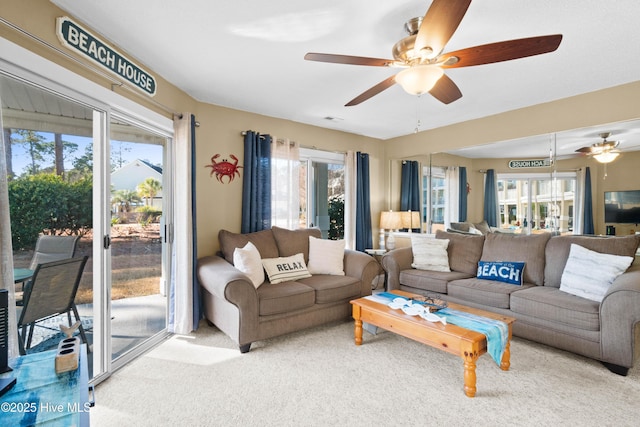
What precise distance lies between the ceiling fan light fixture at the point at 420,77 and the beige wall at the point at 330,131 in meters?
2.12

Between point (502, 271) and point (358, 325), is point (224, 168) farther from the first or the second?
point (502, 271)

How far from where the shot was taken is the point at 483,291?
312cm

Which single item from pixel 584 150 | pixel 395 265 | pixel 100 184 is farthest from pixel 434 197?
pixel 100 184

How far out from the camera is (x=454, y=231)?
442 cm

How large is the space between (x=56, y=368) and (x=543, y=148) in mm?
4709

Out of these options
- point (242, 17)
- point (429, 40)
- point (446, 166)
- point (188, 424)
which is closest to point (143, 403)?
point (188, 424)

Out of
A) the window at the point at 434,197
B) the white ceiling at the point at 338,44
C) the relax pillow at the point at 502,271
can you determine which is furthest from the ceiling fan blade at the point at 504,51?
the window at the point at 434,197

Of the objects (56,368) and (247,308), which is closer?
(56,368)

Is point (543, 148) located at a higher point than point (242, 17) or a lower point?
A: lower

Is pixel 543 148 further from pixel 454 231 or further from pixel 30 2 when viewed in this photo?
pixel 30 2

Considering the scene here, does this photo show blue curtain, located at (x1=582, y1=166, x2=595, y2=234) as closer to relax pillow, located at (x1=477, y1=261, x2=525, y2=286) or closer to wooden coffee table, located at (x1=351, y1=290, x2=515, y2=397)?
relax pillow, located at (x1=477, y1=261, x2=525, y2=286)

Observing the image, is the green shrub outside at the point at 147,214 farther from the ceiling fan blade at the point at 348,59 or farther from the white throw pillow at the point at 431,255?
the white throw pillow at the point at 431,255

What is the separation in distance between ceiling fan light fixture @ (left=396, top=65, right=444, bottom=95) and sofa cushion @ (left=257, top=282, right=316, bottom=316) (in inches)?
78.1

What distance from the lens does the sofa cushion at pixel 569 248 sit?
2830 mm
